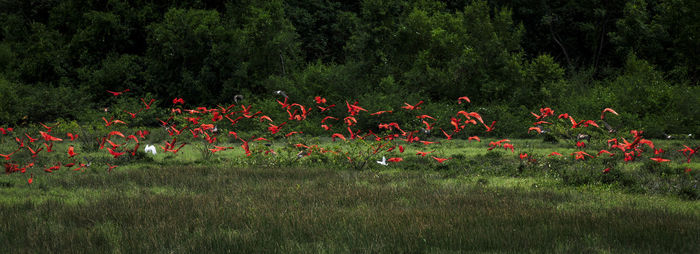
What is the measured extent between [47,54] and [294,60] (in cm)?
1173

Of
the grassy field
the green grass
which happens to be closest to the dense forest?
the grassy field

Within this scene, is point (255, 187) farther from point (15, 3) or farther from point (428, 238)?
point (15, 3)

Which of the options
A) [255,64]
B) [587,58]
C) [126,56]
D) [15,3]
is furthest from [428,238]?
[587,58]

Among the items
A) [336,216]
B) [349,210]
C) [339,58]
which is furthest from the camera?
[339,58]

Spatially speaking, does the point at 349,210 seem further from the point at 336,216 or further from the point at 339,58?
the point at 339,58

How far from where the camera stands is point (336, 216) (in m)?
6.15

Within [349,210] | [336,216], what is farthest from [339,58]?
[336,216]

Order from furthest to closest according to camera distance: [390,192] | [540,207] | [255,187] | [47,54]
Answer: [47,54], [255,187], [390,192], [540,207]

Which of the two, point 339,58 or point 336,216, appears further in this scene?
point 339,58

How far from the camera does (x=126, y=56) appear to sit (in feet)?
89.5

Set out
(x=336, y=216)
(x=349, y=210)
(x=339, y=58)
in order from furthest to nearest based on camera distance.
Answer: (x=339, y=58), (x=349, y=210), (x=336, y=216)

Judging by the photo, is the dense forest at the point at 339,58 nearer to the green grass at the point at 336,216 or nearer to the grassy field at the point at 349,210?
the grassy field at the point at 349,210

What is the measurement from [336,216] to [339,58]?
26709 millimetres

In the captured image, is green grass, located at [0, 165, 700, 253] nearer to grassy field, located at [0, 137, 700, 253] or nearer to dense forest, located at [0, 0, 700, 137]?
grassy field, located at [0, 137, 700, 253]
